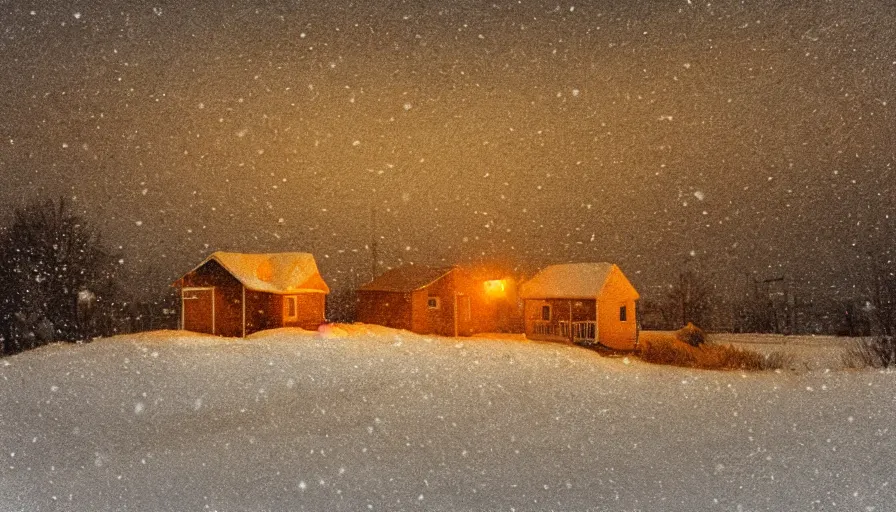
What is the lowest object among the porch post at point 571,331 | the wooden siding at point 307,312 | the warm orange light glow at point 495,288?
the porch post at point 571,331

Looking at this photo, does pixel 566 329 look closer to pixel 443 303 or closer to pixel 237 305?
pixel 443 303

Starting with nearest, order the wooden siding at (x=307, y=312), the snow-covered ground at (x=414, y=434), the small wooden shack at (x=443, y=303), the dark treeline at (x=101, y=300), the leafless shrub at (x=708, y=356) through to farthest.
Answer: the snow-covered ground at (x=414, y=434), the dark treeline at (x=101, y=300), the leafless shrub at (x=708, y=356), the wooden siding at (x=307, y=312), the small wooden shack at (x=443, y=303)

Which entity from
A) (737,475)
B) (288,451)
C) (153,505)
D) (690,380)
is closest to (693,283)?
(690,380)

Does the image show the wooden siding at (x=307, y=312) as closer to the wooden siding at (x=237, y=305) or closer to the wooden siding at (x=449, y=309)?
the wooden siding at (x=237, y=305)

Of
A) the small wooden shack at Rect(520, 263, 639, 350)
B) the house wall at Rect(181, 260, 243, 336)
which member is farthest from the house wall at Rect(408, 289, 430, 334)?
the house wall at Rect(181, 260, 243, 336)

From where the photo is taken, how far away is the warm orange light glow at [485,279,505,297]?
697 inches

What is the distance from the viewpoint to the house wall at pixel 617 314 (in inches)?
612

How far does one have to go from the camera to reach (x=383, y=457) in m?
7.75

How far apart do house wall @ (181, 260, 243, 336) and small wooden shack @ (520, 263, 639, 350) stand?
21.6 feet

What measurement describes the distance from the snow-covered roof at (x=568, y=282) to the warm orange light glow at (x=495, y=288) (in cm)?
101

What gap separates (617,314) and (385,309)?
18.7ft

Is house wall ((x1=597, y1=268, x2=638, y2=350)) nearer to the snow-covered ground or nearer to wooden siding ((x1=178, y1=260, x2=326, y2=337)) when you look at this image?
the snow-covered ground

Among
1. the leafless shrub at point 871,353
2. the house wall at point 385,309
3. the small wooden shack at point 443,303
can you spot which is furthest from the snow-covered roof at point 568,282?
the leafless shrub at point 871,353

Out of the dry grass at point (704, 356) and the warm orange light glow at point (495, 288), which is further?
the warm orange light glow at point (495, 288)
